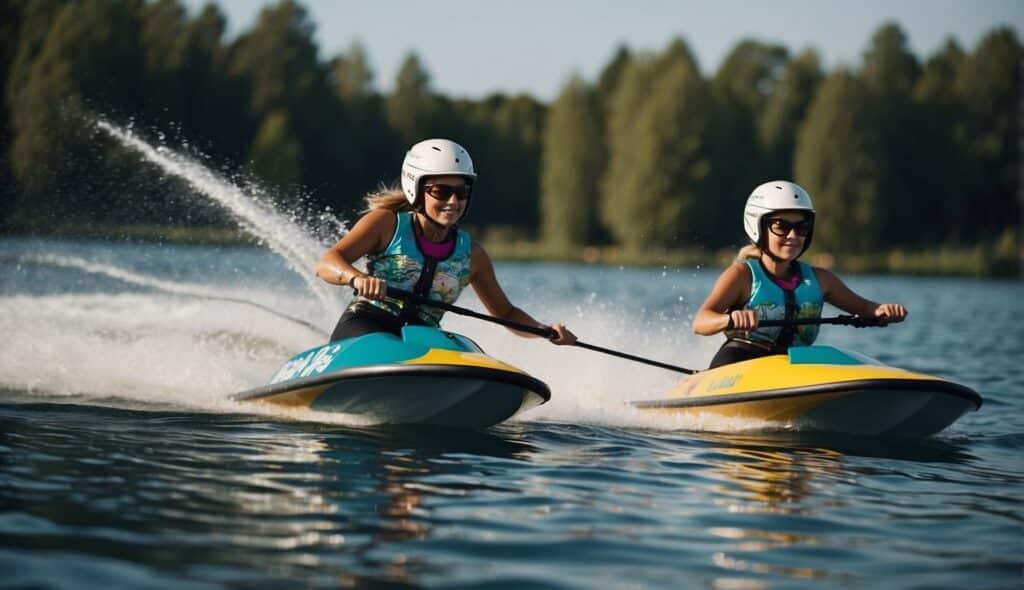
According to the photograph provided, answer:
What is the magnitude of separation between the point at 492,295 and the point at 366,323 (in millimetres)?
1098

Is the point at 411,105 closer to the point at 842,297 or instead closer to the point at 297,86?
the point at 297,86

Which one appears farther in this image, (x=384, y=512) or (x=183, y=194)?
(x=183, y=194)

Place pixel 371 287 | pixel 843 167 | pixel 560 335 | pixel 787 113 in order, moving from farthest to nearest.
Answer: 1. pixel 787 113
2. pixel 843 167
3. pixel 560 335
4. pixel 371 287

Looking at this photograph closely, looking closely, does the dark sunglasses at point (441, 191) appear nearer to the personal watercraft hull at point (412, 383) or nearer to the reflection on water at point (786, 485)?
the personal watercraft hull at point (412, 383)

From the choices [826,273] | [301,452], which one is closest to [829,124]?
[826,273]

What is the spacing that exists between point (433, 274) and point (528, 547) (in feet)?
12.6

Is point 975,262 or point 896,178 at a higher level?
point 896,178

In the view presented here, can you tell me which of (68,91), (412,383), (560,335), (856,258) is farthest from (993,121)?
(412,383)

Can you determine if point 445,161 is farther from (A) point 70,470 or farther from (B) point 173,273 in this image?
(B) point 173,273

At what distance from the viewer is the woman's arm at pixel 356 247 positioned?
8453 mm

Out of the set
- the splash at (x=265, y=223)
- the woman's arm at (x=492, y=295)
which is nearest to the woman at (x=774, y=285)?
the woman's arm at (x=492, y=295)

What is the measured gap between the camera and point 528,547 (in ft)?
17.6

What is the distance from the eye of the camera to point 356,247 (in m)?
8.83

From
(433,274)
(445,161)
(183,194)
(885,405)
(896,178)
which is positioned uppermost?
(896,178)
